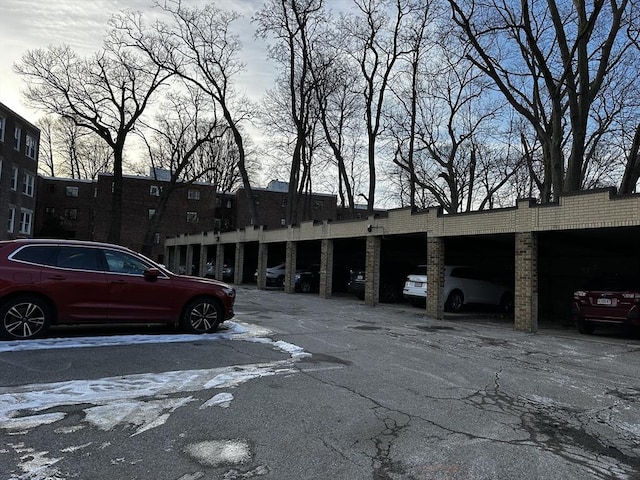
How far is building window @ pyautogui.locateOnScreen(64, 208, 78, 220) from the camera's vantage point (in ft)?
176

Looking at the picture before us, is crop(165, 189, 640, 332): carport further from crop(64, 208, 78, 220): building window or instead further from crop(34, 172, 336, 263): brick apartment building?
crop(64, 208, 78, 220): building window

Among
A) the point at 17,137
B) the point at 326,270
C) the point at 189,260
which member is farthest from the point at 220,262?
the point at 17,137

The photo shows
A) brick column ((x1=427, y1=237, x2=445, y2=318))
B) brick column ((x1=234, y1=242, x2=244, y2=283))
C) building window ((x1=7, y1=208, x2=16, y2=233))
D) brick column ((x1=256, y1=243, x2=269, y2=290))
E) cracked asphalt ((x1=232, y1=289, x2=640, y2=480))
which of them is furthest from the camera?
building window ((x1=7, y1=208, x2=16, y2=233))

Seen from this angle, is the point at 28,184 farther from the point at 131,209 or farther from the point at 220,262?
the point at 220,262

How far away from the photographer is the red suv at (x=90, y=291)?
25.1ft

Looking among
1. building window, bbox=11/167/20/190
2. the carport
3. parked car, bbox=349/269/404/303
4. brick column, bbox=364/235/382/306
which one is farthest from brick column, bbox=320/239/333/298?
building window, bbox=11/167/20/190

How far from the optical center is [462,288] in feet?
56.7

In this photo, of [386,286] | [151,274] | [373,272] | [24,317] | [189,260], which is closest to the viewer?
[24,317]

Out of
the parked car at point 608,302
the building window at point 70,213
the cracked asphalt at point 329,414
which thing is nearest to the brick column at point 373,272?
the parked car at point 608,302

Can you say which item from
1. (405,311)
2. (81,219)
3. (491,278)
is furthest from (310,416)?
(81,219)

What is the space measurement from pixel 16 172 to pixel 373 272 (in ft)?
109

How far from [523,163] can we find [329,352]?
27779 millimetres

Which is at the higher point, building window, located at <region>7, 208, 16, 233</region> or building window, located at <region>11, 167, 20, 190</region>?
building window, located at <region>11, 167, 20, 190</region>

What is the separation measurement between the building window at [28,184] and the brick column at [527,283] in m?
40.1
